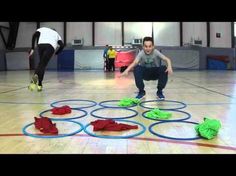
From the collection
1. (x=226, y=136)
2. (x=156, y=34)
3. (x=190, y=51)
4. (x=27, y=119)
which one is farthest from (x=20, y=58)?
(x=226, y=136)

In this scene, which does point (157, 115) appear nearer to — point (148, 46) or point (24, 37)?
point (148, 46)

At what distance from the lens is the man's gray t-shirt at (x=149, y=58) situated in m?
5.32

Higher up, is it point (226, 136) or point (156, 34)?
point (156, 34)

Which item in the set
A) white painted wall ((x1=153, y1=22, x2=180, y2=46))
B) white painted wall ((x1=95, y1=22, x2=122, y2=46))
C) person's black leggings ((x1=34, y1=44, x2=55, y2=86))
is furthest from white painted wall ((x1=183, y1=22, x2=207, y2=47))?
person's black leggings ((x1=34, y1=44, x2=55, y2=86))

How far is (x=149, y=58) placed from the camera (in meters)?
5.39

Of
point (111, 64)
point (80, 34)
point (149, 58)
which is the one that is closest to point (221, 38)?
point (111, 64)

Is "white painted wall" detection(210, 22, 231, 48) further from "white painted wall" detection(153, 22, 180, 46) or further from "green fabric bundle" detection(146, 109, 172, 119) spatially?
"green fabric bundle" detection(146, 109, 172, 119)

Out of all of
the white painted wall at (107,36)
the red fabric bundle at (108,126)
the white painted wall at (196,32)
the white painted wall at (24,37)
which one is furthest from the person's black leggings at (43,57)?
the white painted wall at (24,37)

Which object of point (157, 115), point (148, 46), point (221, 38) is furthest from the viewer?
point (221, 38)

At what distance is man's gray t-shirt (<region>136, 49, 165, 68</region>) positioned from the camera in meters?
5.32
